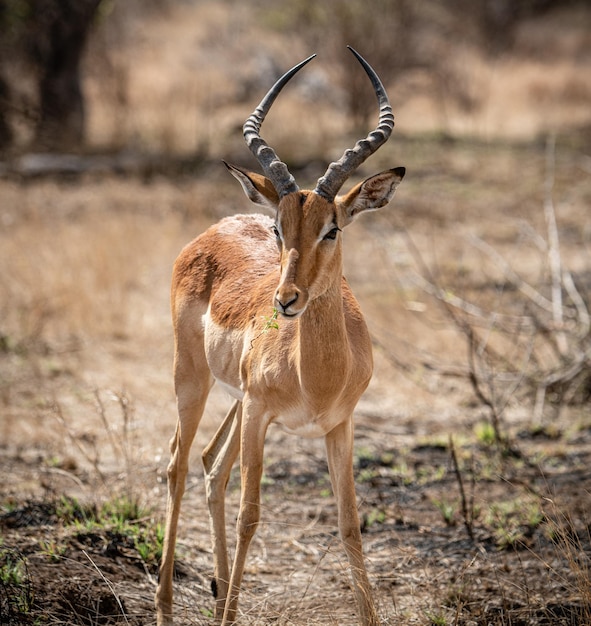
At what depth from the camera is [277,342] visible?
13.1ft

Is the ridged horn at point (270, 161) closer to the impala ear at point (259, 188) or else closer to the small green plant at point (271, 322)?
the impala ear at point (259, 188)

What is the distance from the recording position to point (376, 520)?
5.48 meters

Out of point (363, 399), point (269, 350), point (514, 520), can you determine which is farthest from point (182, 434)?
point (363, 399)

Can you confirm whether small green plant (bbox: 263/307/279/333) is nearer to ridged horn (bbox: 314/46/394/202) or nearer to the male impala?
the male impala

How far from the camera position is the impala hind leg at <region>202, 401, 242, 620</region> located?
4531mm

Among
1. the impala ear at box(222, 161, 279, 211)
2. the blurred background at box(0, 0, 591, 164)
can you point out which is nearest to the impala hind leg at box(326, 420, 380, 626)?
the impala ear at box(222, 161, 279, 211)

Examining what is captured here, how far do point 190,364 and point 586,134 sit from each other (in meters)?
13.5

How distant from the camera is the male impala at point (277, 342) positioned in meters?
3.65

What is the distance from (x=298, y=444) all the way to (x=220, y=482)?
2.11 metres

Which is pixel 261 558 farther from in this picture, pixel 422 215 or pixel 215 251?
pixel 422 215

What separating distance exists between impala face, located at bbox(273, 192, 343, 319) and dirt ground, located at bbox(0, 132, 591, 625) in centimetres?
135

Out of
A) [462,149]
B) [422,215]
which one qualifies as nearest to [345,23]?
[462,149]

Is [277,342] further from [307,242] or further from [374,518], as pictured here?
[374,518]

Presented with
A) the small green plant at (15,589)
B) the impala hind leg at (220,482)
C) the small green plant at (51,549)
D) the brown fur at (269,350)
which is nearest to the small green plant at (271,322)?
the brown fur at (269,350)
